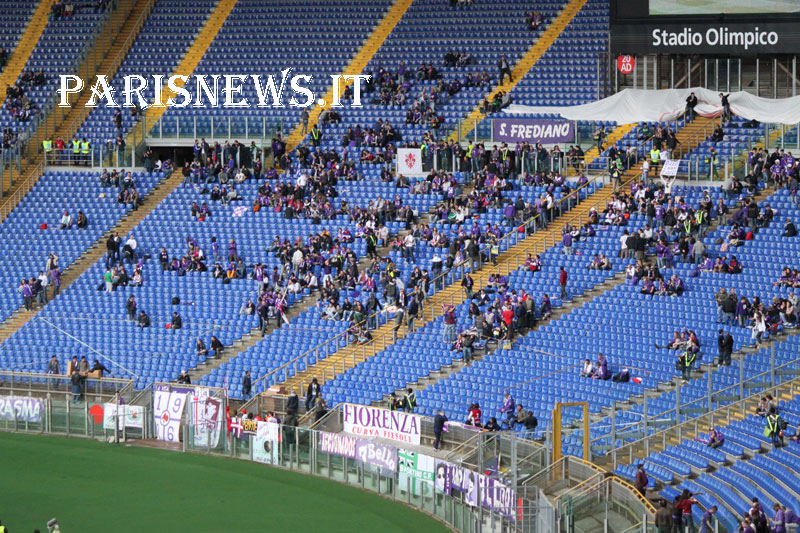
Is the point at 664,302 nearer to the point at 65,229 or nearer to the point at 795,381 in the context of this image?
the point at 795,381

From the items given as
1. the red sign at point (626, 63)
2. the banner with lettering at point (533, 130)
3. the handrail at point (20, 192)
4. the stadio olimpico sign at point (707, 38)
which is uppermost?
the stadio olimpico sign at point (707, 38)

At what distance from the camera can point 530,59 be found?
153 feet

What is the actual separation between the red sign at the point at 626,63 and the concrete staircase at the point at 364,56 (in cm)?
863

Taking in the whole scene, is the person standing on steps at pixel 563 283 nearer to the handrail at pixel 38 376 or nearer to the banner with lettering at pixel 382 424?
the banner with lettering at pixel 382 424

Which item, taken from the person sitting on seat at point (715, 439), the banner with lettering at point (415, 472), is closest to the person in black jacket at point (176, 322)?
the banner with lettering at point (415, 472)

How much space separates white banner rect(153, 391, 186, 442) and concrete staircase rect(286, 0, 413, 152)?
1483 cm

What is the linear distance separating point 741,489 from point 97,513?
38.9ft

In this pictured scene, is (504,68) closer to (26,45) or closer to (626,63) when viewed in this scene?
(626,63)

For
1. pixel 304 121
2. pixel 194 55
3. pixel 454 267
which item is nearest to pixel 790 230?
pixel 454 267

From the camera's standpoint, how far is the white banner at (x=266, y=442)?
3159cm

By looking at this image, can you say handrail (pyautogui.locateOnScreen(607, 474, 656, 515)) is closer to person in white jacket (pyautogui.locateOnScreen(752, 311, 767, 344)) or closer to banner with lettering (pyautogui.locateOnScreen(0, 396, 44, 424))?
person in white jacket (pyautogui.locateOnScreen(752, 311, 767, 344))

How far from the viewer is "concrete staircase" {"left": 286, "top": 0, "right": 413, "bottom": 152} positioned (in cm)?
4762

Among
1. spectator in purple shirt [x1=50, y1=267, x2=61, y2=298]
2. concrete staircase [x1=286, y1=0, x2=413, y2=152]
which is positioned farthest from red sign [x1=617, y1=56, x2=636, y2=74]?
spectator in purple shirt [x1=50, y1=267, x2=61, y2=298]

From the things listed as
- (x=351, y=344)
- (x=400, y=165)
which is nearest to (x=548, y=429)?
(x=351, y=344)
